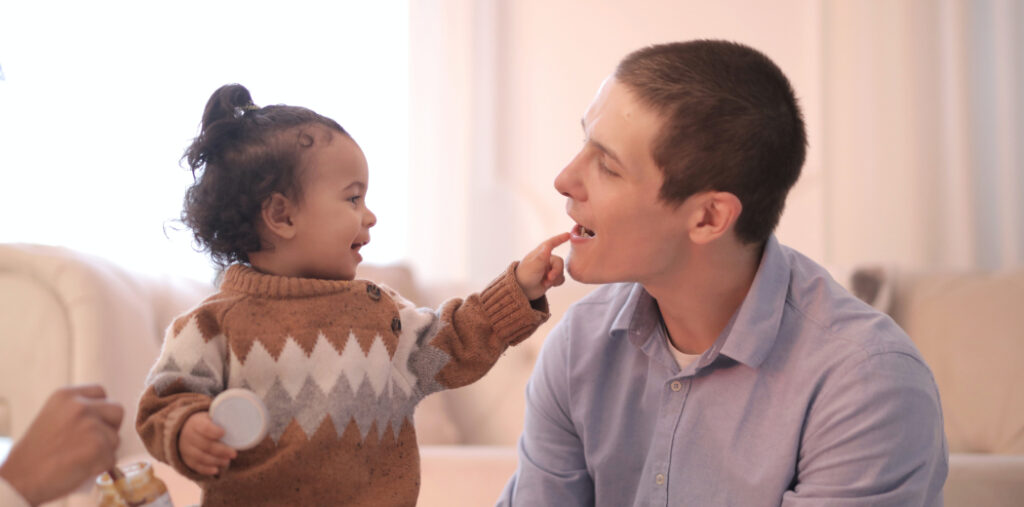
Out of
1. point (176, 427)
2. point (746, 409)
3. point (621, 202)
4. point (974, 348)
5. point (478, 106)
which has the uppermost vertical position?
point (478, 106)

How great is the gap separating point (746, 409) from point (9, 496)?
1.01m

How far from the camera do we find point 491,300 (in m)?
1.32

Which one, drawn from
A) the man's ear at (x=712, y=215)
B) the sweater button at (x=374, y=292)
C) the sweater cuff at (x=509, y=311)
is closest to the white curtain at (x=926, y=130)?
the man's ear at (x=712, y=215)

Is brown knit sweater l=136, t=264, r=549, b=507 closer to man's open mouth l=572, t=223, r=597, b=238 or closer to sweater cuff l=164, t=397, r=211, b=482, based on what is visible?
sweater cuff l=164, t=397, r=211, b=482

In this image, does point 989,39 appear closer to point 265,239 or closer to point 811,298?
point 811,298

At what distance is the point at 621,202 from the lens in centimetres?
142

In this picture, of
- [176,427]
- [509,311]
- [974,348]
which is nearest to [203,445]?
[176,427]

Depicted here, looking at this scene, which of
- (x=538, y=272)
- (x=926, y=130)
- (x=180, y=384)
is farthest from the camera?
(x=926, y=130)

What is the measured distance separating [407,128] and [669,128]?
2220 millimetres

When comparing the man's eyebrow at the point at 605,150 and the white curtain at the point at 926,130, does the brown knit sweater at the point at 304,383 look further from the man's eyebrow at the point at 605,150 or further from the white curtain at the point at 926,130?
the white curtain at the point at 926,130

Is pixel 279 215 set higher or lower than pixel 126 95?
lower

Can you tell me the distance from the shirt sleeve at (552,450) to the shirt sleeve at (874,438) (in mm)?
402

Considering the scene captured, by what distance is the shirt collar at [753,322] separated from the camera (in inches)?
55.2

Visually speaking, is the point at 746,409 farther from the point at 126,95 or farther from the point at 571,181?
the point at 126,95
